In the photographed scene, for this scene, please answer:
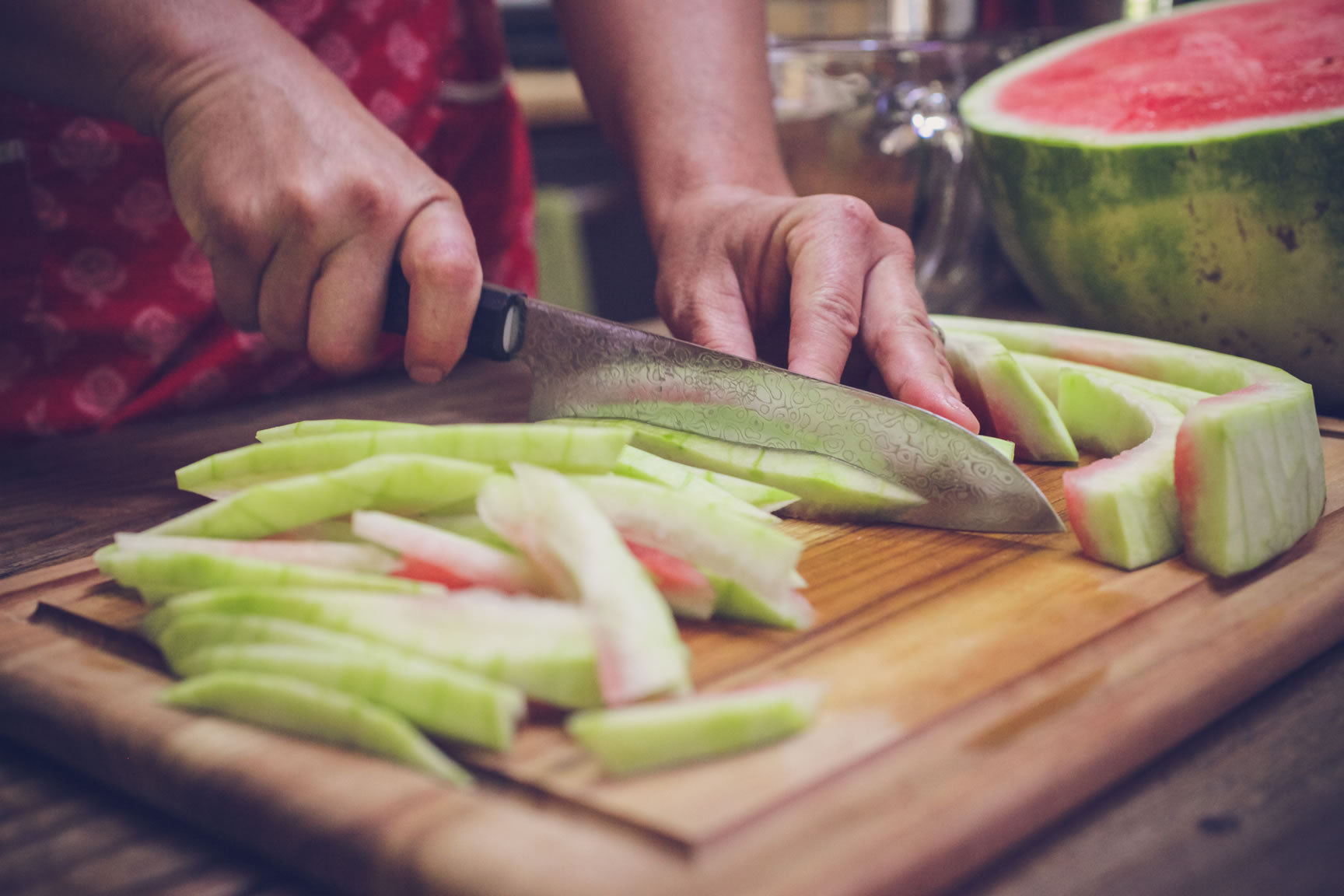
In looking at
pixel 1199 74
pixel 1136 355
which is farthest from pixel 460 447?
pixel 1199 74

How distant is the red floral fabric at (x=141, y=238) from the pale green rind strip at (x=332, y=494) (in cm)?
104

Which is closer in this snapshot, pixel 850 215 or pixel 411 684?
pixel 411 684

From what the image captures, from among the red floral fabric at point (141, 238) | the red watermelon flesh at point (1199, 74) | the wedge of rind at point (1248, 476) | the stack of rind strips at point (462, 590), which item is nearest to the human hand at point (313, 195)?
the stack of rind strips at point (462, 590)

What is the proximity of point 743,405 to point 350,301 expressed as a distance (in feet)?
1.76

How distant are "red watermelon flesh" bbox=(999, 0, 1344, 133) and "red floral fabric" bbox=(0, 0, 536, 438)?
108 centimetres

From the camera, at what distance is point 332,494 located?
103cm

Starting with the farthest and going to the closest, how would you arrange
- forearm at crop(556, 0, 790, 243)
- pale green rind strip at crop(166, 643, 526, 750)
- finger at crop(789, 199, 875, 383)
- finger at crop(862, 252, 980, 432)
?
forearm at crop(556, 0, 790, 243)
finger at crop(789, 199, 875, 383)
finger at crop(862, 252, 980, 432)
pale green rind strip at crop(166, 643, 526, 750)

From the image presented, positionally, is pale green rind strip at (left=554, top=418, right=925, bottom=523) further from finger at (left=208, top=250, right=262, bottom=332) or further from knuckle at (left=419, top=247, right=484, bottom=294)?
finger at (left=208, top=250, right=262, bottom=332)

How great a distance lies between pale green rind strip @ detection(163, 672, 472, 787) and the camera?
762 mm

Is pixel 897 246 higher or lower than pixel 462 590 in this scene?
higher

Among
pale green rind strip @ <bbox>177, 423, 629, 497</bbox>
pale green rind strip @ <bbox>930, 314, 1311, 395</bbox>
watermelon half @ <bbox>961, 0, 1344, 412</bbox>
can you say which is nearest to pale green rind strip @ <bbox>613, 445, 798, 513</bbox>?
pale green rind strip @ <bbox>177, 423, 629, 497</bbox>

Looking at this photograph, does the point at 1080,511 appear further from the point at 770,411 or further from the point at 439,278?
the point at 439,278

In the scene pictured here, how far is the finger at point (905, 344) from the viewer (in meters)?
1.29

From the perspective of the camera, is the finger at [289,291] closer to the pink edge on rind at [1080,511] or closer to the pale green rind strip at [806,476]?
the pale green rind strip at [806,476]
